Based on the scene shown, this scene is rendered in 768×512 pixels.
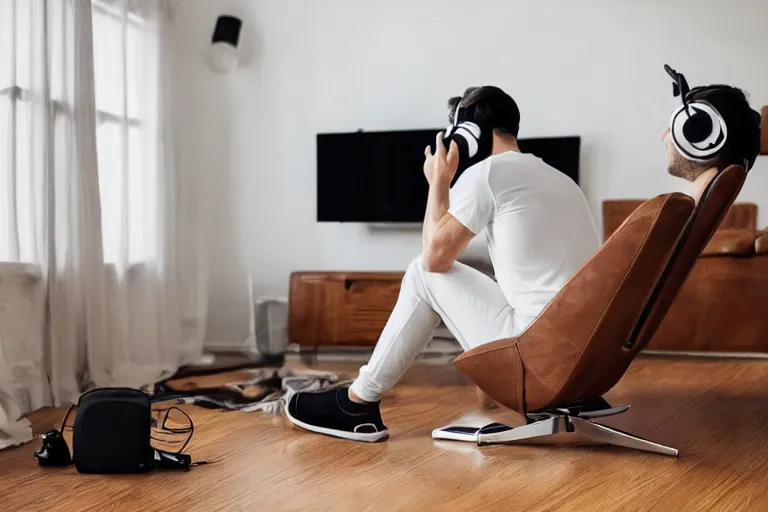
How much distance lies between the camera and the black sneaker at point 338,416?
2.28 m

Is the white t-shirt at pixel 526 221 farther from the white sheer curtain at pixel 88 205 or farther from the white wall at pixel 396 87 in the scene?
the white wall at pixel 396 87

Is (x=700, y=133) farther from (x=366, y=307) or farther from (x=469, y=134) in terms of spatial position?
(x=366, y=307)

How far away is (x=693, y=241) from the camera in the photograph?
192cm

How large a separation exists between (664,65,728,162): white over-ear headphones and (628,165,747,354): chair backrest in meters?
0.08

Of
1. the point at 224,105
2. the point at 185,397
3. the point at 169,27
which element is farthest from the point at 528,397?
the point at 224,105

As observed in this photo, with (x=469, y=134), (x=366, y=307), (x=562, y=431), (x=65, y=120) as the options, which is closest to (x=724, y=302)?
(x=366, y=307)

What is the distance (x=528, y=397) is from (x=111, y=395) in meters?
1.04

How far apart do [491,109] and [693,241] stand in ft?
2.15

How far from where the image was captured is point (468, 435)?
2.29 meters

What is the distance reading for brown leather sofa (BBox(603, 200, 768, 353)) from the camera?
3812mm

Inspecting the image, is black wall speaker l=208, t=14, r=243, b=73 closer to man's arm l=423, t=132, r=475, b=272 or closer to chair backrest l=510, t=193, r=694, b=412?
man's arm l=423, t=132, r=475, b=272

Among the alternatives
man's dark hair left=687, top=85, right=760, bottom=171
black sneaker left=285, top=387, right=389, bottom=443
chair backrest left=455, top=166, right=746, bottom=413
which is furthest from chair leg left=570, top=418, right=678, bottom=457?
man's dark hair left=687, top=85, right=760, bottom=171

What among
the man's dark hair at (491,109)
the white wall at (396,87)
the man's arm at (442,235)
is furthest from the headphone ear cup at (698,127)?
the white wall at (396,87)

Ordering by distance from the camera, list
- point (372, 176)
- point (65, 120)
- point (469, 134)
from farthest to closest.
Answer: point (372, 176), point (65, 120), point (469, 134)
